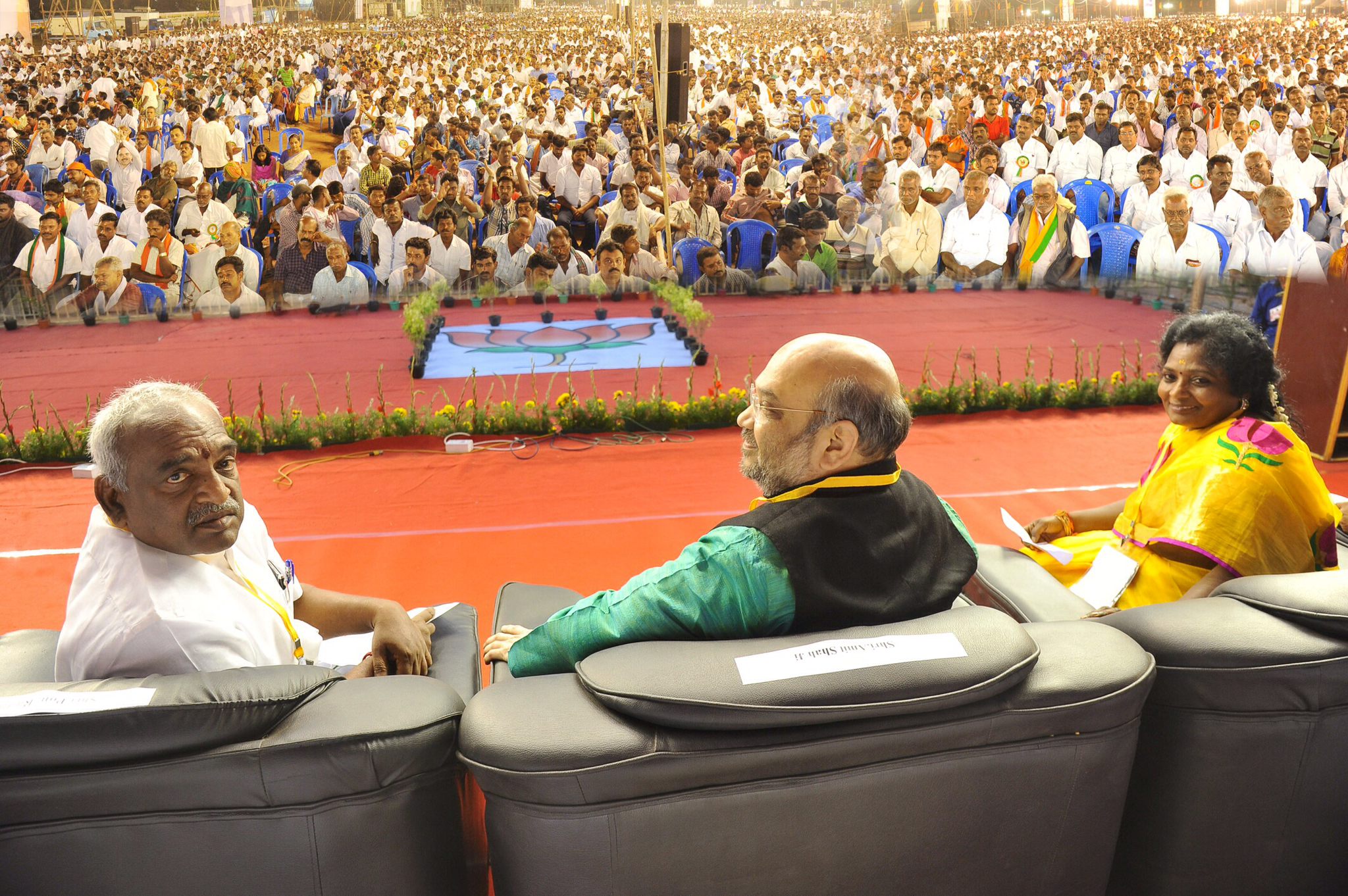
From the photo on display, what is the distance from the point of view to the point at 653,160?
738cm

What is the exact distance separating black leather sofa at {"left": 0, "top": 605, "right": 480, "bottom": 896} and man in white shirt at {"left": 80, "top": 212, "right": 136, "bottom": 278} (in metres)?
4.79

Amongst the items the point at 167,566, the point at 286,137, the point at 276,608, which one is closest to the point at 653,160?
the point at 286,137

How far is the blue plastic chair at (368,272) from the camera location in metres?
5.31

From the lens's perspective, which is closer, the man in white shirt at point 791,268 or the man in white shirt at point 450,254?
the man in white shirt at point 450,254

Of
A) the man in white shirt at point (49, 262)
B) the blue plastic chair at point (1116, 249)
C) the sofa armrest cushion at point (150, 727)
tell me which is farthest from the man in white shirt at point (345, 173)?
the sofa armrest cushion at point (150, 727)

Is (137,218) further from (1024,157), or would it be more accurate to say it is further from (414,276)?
(1024,157)

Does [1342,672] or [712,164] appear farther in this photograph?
[712,164]

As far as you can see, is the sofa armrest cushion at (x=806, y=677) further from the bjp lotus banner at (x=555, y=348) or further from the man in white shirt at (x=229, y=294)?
the man in white shirt at (x=229, y=294)

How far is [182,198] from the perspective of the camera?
6.36 meters

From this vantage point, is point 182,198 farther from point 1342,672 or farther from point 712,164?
point 1342,672

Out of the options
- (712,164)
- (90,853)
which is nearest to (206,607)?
(90,853)

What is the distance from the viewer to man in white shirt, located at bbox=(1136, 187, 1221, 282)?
5.38 metres

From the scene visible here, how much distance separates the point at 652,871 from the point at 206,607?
30.2 inches

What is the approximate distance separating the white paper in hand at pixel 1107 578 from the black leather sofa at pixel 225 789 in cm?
142
